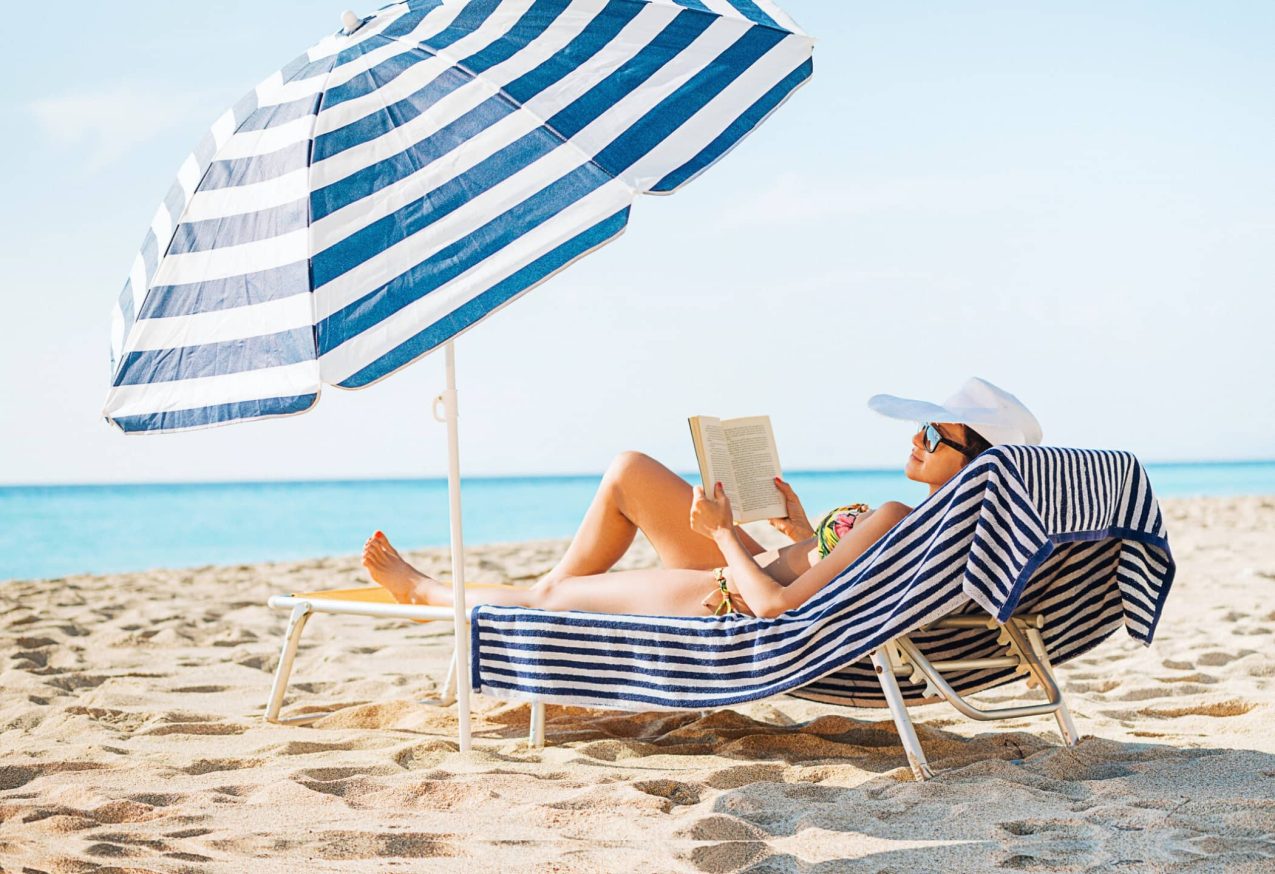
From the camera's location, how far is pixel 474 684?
345 centimetres

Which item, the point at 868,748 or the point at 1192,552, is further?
the point at 1192,552

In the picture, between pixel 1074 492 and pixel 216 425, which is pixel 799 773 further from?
pixel 216 425

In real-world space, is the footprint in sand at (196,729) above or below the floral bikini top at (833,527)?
below

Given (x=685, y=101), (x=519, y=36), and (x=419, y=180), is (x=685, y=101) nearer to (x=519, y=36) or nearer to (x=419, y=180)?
(x=519, y=36)

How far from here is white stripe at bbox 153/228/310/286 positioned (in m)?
2.87

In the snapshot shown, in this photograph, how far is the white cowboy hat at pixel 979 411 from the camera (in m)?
3.04

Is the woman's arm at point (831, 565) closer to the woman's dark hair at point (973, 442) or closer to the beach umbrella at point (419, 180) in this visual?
the woman's dark hair at point (973, 442)

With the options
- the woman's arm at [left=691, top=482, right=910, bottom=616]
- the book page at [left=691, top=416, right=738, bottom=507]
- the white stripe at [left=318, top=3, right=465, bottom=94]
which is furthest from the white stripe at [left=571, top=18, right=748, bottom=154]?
the woman's arm at [left=691, top=482, right=910, bottom=616]

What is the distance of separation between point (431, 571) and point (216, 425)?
7.15m

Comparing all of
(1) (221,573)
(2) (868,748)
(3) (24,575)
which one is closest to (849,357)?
(3) (24,575)

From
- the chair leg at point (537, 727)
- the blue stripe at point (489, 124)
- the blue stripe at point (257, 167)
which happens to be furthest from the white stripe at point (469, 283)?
the chair leg at point (537, 727)

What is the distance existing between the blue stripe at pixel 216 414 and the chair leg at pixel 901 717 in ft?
5.02

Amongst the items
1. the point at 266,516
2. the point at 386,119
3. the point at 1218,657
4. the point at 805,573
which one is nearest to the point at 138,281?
the point at 386,119

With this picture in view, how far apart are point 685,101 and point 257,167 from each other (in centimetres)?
118
